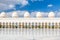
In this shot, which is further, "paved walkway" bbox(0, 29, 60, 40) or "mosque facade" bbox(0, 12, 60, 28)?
"mosque facade" bbox(0, 12, 60, 28)

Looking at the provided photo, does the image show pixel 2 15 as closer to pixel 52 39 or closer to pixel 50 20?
pixel 50 20

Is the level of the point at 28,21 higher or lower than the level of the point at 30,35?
higher

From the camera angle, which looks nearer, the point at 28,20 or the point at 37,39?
the point at 37,39

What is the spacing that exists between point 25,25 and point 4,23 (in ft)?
12.3

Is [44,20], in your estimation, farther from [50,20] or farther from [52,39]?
[52,39]

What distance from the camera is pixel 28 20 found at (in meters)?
29.2

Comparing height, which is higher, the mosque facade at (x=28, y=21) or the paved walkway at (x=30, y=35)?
the mosque facade at (x=28, y=21)

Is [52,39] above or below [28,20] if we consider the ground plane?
below

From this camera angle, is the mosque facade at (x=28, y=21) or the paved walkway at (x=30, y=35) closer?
the paved walkway at (x=30, y=35)

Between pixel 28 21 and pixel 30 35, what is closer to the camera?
pixel 30 35

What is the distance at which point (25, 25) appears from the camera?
29.8 meters

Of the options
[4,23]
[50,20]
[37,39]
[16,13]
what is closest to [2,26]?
[4,23]

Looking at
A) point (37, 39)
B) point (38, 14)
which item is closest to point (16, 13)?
point (38, 14)

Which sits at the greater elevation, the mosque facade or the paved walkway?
the mosque facade
